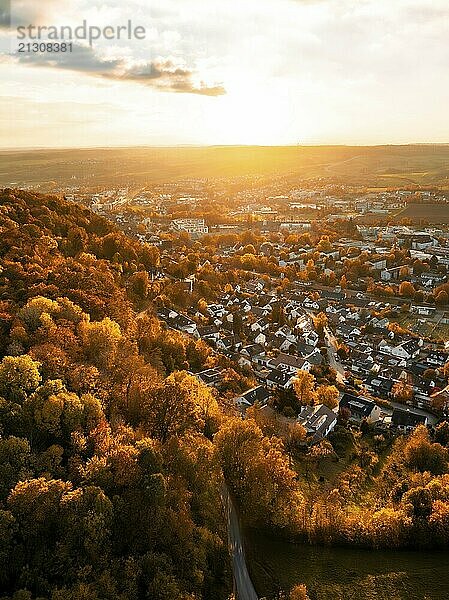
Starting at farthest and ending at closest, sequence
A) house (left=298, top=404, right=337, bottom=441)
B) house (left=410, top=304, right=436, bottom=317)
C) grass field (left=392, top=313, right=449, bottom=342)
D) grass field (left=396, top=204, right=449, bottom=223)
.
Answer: grass field (left=396, top=204, right=449, bottom=223) < house (left=410, top=304, right=436, bottom=317) < grass field (left=392, top=313, right=449, bottom=342) < house (left=298, top=404, right=337, bottom=441)

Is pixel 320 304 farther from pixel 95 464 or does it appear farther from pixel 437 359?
pixel 95 464

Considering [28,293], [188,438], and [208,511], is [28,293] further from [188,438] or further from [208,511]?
[208,511]

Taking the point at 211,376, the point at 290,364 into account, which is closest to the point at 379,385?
the point at 290,364

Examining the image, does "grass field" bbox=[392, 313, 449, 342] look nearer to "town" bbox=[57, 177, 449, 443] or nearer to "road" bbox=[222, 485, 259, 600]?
"town" bbox=[57, 177, 449, 443]

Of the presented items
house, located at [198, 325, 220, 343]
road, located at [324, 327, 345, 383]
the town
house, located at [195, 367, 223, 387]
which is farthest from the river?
house, located at [198, 325, 220, 343]

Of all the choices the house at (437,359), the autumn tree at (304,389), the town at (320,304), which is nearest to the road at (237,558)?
the town at (320,304)

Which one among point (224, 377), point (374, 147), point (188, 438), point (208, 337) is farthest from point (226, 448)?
point (374, 147)
